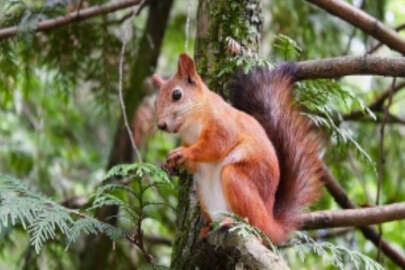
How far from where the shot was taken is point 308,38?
11.0 feet

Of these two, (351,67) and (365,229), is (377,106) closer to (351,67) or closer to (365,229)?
(365,229)

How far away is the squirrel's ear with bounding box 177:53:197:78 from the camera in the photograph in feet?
7.13

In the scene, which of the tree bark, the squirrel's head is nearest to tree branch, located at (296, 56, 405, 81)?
the squirrel's head

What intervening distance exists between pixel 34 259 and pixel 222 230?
4.50 feet

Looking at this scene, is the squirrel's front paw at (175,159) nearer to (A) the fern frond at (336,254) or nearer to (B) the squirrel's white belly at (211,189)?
(B) the squirrel's white belly at (211,189)

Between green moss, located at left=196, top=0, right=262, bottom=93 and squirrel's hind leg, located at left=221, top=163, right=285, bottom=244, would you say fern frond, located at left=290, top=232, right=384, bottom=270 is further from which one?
green moss, located at left=196, top=0, right=262, bottom=93

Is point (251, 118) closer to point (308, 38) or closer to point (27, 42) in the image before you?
point (27, 42)

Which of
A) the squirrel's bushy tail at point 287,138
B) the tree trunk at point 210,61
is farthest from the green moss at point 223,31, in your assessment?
the squirrel's bushy tail at point 287,138

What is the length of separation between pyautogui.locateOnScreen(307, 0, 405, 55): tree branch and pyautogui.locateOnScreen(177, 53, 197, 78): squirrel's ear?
1.39 ft

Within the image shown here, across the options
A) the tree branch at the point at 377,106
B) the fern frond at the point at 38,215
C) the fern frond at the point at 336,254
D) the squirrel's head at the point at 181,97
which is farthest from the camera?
the tree branch at the point at 377,106

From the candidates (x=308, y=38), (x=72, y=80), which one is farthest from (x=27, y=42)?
(x=308, y=38)

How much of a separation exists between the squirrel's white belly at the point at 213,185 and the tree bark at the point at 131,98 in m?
1.02

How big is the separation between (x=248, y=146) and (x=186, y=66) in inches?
13.0

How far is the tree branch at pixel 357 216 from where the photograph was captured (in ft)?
7.00
